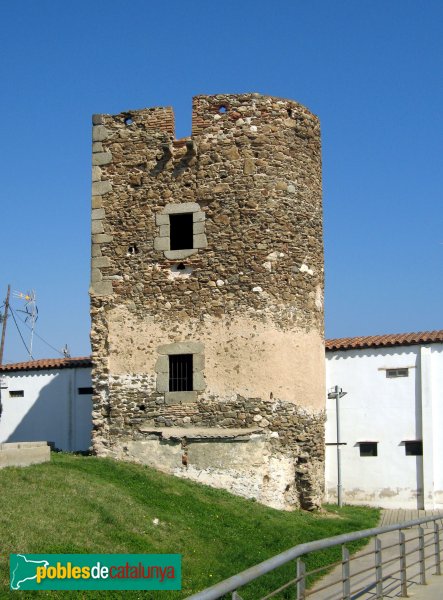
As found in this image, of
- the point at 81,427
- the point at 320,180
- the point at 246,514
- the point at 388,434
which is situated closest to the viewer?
the point at 246,514

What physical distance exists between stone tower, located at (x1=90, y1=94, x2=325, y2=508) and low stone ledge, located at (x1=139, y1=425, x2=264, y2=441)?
0.03 meters

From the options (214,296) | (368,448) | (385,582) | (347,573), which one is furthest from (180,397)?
(347,573)

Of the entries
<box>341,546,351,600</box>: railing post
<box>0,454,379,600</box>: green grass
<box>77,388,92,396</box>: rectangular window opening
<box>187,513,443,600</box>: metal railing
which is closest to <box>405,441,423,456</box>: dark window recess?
<box>0,454,379,600</box>: green grass

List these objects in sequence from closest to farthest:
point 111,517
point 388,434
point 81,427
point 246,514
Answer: point 111,517 < point 246,514 < point 388,434 < point 81,427

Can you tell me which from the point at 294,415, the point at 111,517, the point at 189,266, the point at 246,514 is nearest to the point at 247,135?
the point at 189,266

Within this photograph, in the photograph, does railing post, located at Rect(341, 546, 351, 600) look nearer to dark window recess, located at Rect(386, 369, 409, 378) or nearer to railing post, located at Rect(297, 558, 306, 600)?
railing post, located at Rect(297, 558, 306, 600)

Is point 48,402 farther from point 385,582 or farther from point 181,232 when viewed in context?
point 385,582

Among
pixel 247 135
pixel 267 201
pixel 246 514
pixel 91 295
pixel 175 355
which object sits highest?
pixel 247 135

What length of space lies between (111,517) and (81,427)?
1312 cm

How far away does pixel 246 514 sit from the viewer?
16.8 metres

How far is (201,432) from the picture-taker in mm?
19281

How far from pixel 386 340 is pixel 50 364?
10644 millimetres

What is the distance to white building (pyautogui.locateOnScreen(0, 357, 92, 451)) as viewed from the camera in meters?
26.2

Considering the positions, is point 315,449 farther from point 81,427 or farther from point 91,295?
point 81,427
